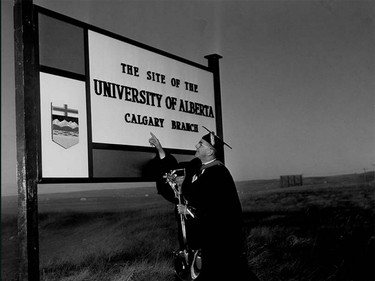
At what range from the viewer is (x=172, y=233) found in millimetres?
5164

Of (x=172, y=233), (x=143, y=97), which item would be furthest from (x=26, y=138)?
(x=172, y=233)

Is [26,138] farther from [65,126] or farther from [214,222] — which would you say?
[214,222]

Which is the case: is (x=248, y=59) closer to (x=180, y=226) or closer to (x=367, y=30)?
(x=367, y=30)

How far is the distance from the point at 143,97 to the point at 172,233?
1522mm

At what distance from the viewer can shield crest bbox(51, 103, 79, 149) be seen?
356 centimetres

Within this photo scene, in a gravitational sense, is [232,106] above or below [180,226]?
above

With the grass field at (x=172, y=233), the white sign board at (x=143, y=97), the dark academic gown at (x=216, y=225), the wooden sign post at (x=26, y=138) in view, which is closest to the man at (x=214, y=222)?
the dark academic gown at (x=216, y=225)

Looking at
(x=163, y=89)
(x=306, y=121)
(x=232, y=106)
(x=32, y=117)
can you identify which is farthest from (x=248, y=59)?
(x=32, y=117)

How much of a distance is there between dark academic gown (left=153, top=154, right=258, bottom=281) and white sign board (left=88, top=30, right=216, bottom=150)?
1.90 ft

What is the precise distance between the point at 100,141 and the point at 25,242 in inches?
41.1

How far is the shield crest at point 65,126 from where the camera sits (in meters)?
3.56

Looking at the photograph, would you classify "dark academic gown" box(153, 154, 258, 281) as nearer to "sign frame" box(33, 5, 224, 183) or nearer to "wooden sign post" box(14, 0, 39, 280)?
"sign frame" box(33, 5, 224, 183)

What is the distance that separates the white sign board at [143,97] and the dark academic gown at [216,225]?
0.58 metres

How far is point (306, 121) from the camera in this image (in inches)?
271
